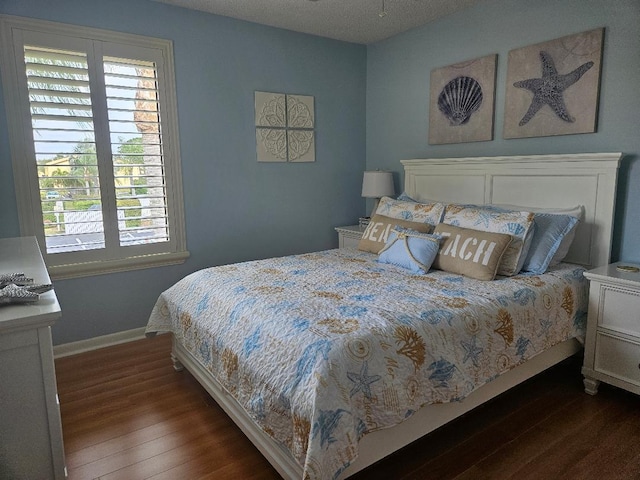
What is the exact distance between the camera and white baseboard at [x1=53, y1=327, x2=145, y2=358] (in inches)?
117

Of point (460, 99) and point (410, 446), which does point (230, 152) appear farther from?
point (410, 446)

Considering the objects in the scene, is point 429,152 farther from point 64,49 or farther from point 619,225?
point 64,49

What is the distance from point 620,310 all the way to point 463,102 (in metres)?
1.92

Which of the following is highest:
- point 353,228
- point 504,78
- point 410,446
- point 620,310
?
point 504,78

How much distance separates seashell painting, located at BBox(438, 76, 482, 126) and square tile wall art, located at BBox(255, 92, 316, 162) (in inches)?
47.7

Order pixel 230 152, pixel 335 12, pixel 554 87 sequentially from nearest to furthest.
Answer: pixel 554 87, pixel 335 12, pixel 230 152

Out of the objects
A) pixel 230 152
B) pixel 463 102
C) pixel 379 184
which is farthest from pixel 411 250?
pixel 230 152

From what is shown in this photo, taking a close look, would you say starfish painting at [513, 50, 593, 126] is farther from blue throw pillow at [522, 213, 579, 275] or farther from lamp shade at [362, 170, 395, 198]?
lamp shade at [362, 170, 395, 198]

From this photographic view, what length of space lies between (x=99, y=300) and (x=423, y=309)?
245 centimetres

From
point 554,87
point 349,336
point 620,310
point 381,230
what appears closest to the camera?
point 349,336

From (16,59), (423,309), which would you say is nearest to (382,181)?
(423,309)

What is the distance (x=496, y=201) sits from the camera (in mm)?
3166

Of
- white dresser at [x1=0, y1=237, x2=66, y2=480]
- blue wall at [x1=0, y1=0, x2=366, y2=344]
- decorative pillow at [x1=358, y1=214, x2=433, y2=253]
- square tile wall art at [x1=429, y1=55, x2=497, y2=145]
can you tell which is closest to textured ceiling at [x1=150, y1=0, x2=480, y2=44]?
blue wall at [x1=0, y1=0, x2=366, y2=344]

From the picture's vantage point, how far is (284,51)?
12.2 ft
